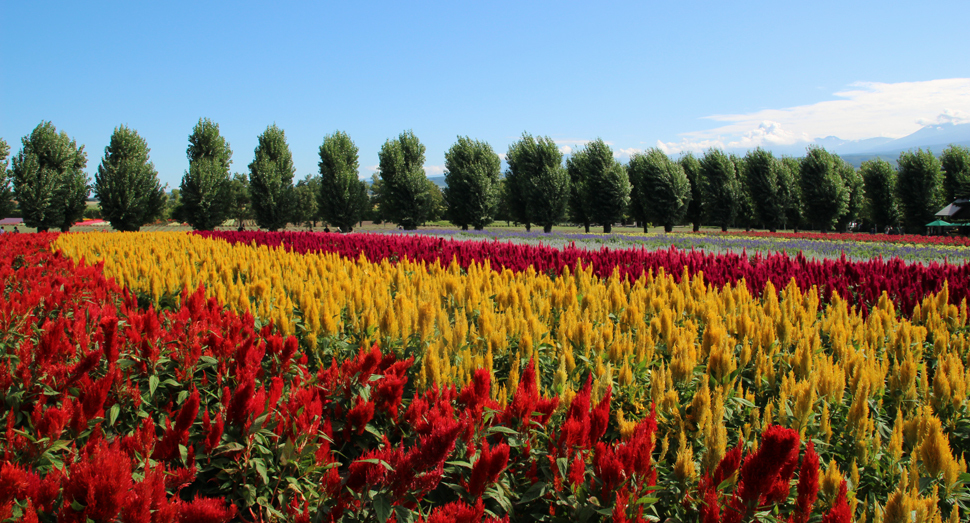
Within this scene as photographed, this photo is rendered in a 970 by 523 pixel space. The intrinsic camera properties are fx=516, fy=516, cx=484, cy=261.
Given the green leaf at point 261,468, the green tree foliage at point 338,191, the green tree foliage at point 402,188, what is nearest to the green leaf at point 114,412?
the green leaf at point 261,468

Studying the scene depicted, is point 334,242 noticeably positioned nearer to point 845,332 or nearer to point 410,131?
point 845,332

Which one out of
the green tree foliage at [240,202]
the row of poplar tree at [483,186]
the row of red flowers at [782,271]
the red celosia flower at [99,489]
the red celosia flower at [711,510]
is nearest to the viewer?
the red celosia flower at [99,489]

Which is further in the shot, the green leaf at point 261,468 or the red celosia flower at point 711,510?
the green leaf at point 261,468

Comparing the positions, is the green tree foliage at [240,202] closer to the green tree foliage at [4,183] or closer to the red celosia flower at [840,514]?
the green tree foliage at [4,183]

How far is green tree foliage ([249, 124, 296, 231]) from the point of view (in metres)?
44.8

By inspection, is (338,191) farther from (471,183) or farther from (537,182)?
(537,182)

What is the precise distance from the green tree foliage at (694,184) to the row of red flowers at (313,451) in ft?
164

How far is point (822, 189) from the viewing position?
144ft

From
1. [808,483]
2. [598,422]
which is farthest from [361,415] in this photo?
[808,483]

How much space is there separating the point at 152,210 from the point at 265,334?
4772 centimetres

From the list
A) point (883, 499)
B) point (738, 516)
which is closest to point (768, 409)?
point (883, 499)

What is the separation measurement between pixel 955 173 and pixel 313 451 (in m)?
58.7

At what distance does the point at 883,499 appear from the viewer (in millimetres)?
2082

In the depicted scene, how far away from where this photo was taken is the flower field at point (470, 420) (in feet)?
5.25
